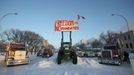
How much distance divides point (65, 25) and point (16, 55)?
7.28 m

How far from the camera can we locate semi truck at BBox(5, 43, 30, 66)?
21312 mm

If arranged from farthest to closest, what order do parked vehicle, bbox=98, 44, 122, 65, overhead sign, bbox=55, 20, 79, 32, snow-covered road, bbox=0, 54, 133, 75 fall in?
overhead sign, bbox=55, 20, 79, 32
parked vehicle, bbox=98, 44, 122, 65
snow-covered road, bbox=0, 54, 133, 75

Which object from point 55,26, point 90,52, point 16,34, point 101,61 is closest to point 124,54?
point 101,61

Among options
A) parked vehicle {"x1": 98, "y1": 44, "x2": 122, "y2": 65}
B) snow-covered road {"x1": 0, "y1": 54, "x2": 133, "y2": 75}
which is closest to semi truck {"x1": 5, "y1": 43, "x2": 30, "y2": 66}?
snow-covered road {"x1": 0, "y1": 54, "x2": 133, "y2": 75}

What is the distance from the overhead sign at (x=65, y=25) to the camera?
2483cm

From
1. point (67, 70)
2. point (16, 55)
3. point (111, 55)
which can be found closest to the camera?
point (67, 70)

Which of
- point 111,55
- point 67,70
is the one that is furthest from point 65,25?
point 67,70

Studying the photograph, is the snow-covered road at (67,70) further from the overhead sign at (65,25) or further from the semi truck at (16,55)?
the overhead sign at (65,25)

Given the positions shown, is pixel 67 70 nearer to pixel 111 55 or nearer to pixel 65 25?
pixel 111 55

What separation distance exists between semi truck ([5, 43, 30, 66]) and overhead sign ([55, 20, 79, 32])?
206 inches

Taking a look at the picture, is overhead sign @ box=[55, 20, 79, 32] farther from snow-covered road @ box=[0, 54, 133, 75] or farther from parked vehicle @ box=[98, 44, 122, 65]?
snow-covered road @ box=[0, 54, 133, 75]

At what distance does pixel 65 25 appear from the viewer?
977 inches

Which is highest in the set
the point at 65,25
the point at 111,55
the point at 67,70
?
the point at 65,25

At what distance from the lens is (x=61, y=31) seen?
2466 cm
